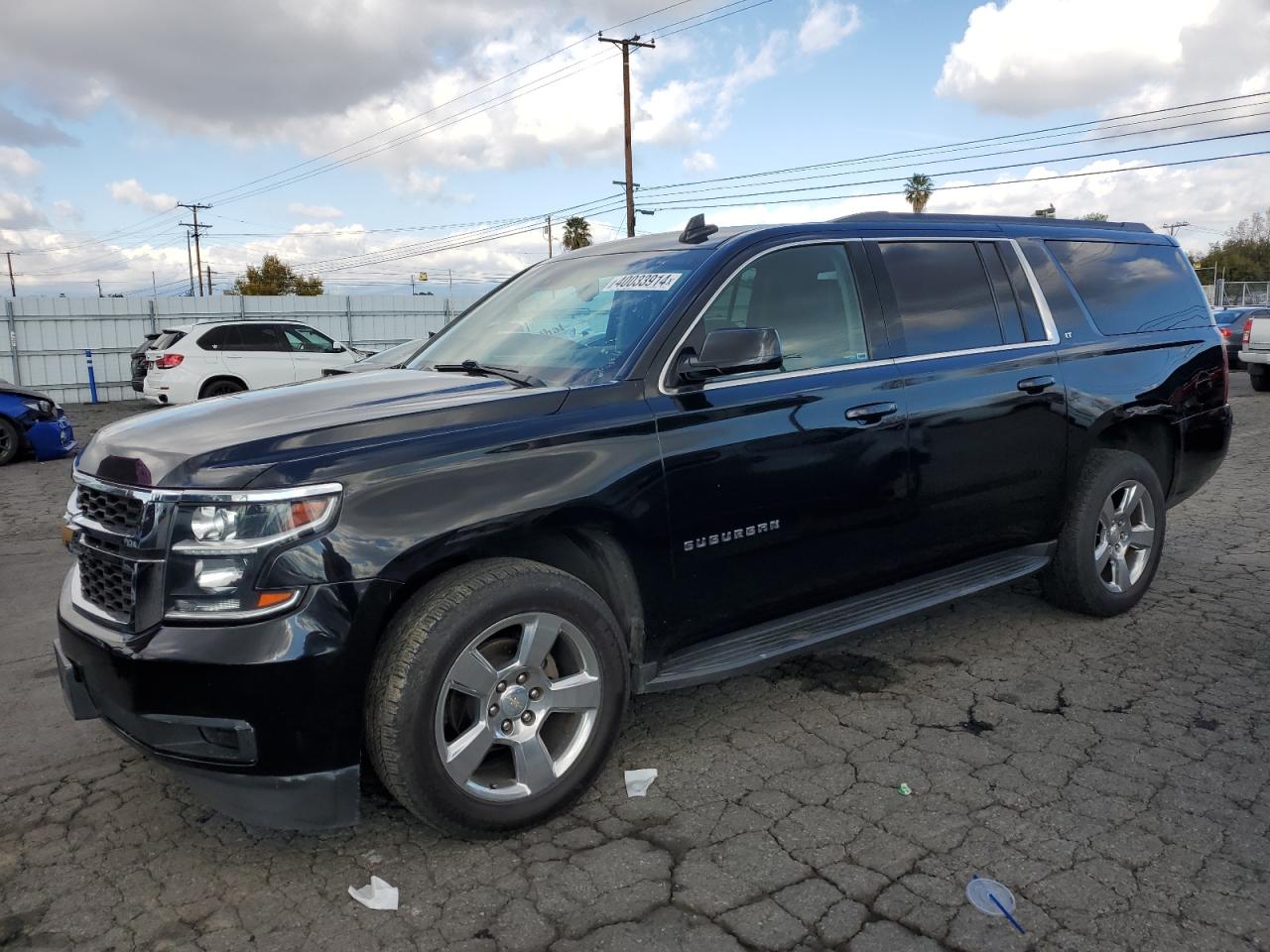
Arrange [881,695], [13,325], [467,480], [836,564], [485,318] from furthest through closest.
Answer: [13,325] → [485,318] → [881,695] → [836,564] → [467,480]

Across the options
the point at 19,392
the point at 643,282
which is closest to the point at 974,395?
the point at 643,282

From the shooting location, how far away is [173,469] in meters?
2.61

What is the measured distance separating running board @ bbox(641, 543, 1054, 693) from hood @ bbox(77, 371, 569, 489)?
3.35 ft

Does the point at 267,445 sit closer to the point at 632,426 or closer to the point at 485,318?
the point at 632,426

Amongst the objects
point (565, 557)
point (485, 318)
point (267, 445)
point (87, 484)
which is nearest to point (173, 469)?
point (267, 445)

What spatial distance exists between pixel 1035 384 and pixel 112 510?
3.65 metres

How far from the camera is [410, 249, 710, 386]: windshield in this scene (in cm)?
339

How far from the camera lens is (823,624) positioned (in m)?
3.61

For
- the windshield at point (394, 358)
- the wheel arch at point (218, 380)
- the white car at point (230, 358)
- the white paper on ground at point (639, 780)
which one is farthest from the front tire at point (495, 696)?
the wheel arch at point (218, 380)

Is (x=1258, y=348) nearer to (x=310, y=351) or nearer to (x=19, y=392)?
(x=310, y=351)

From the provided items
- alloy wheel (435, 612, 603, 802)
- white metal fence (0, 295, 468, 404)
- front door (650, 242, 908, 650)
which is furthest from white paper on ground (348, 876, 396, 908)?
white metal fence (0, 295, 468, 404)

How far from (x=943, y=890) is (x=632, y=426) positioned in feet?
5.38

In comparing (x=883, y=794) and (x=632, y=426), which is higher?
(x=632, y=426)

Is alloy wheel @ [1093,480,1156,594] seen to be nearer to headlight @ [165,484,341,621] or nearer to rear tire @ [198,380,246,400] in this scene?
headlight @ [165,484,341,621]
